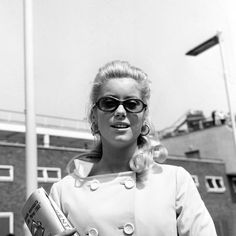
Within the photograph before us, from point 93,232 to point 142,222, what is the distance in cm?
22

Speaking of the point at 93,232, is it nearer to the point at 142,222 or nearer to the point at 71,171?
the point at 142,222

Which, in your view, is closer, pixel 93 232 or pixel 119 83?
pixel 93 232

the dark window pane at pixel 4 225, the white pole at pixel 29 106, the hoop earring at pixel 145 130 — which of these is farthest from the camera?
the dark window pane at pixel 4 225

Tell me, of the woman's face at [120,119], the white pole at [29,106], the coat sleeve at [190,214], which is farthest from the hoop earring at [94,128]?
the white pole at [29,106]

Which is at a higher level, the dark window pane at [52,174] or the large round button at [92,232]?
the dark window pane at [52,174]

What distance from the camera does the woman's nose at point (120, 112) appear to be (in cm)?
205

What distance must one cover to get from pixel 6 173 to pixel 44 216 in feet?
55.5

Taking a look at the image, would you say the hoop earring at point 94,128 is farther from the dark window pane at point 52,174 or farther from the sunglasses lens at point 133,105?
the dark window pane at point 52,174

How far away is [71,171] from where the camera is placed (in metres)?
2.28

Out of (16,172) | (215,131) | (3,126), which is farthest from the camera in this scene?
(215,131)

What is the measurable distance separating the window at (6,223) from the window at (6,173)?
1.44 metres

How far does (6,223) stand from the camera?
17500 mm

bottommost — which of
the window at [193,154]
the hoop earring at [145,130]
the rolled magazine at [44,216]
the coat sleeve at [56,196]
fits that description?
the rolled magazine at [44,216]

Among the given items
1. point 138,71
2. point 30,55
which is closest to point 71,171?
point 138,71
